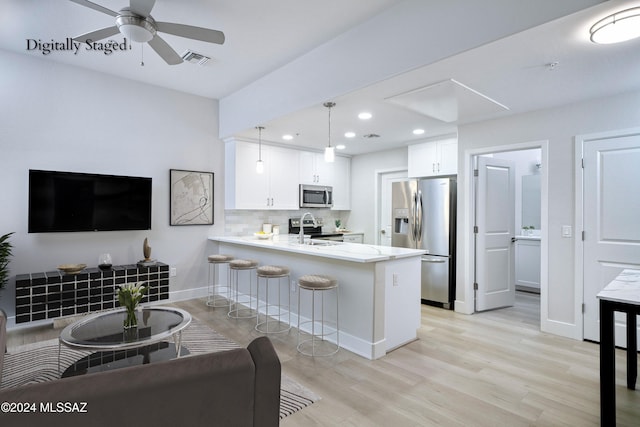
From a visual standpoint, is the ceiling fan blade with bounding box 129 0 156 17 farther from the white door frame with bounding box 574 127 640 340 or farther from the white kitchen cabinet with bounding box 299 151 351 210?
the white door frame with bounding box 574 127 640 340

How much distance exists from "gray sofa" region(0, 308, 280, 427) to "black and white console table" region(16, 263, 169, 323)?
354cm

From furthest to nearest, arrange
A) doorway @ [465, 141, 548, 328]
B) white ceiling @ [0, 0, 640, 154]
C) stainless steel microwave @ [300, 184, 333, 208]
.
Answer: stainless steel microwave @ [300, 184, 333, 208], doorway @ [465, 141, 548, 328], white ceiling @ [0, 0, 640, 154]

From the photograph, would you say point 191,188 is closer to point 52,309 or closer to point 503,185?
point 52,309

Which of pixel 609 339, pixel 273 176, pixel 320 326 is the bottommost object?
pixel 320 326

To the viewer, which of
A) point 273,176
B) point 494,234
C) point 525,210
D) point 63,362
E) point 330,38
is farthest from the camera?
point 525,210

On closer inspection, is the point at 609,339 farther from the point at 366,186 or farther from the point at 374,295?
the point at 366,186

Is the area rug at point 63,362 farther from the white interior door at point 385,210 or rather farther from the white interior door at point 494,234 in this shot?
the white interior door at point 385,210

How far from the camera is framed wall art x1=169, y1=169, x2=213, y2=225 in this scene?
479 centimetres

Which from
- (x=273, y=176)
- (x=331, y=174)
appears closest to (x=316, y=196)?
(x=331, y=174)

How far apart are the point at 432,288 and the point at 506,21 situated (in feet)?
11.8

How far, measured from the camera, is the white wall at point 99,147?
3676mm

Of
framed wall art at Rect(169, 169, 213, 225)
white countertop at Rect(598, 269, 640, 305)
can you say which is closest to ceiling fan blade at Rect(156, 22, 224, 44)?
framed wall art at Rect(169, 169, 213, 225)

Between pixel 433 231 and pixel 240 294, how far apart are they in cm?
297

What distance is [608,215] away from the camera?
11.2 ft
